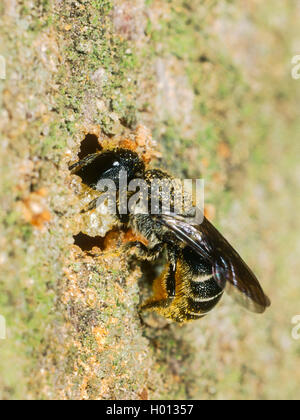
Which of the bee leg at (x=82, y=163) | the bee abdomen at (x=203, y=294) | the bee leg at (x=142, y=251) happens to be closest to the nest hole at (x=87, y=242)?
the bee leg at (x=142, y=251)

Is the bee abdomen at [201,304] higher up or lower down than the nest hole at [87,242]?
lower down

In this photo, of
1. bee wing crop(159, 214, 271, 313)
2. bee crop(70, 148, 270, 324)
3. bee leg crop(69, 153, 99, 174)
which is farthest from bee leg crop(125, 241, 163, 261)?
bee leg crop(69, 153, 99, 174)

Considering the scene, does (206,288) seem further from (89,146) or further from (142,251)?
(89,146)

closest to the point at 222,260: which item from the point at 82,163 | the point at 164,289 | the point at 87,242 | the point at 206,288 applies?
the point at 206,288

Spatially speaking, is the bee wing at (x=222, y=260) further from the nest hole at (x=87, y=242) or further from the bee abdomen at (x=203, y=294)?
the nest hole at (x=87, y=242)
